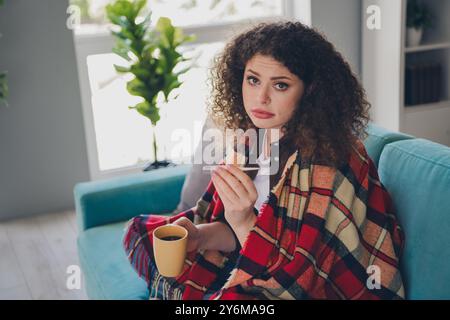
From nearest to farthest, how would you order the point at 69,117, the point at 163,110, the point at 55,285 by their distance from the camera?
the point at 55,285, the point at 69,117, the point at 163,110

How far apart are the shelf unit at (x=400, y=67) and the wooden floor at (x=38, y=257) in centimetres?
191

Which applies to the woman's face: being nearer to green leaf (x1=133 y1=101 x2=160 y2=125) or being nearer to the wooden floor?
the wooden floor

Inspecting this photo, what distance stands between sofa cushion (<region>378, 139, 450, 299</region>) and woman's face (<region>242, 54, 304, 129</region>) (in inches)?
12.0

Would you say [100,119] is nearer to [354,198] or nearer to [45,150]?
[45,150]

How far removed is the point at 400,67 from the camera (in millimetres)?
3176

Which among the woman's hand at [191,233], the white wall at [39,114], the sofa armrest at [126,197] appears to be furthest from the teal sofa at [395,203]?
the white wall at [39,114]

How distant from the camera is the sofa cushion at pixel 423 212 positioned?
1.15m

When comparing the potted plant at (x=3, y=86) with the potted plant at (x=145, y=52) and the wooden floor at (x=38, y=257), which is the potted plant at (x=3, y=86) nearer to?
the potted plant at (x=145, y=52)

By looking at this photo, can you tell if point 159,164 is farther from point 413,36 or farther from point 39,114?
point 413,36

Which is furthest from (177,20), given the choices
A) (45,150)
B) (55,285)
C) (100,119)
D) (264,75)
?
(264,75)

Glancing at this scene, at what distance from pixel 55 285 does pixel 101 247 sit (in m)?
0.61

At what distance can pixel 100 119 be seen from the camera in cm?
326

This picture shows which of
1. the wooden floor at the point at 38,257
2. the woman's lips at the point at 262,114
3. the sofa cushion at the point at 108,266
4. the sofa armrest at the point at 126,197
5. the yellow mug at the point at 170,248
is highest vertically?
the woman's lips at the point at 262,114

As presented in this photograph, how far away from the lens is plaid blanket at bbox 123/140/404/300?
119 centimetres
